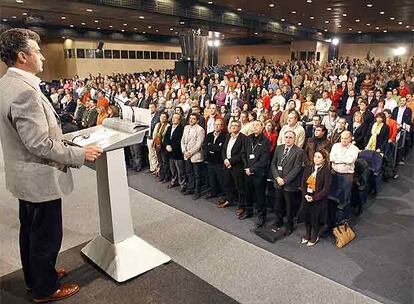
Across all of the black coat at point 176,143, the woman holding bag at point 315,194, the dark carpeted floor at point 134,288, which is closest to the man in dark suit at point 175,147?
the black coat at point 176,143

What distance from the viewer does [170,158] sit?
5035 millimetres

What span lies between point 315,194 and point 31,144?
105 inches

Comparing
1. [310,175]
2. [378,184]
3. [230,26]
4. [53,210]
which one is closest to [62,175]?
[53,210]

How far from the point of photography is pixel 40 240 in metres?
2.05

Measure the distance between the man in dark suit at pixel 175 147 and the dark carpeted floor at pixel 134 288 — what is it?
238 cm

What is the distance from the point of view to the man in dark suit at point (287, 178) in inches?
144

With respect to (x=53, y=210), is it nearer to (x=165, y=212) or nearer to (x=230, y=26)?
(x=165, y=212)

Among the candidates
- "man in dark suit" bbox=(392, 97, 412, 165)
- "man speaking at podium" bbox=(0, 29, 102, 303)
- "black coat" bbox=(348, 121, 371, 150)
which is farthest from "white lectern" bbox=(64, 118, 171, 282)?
"man in dark suit" bbox=(392, 97, 412, 165)

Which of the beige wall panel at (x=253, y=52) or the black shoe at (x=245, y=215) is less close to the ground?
the beige wall panel at (x=253, y=52)

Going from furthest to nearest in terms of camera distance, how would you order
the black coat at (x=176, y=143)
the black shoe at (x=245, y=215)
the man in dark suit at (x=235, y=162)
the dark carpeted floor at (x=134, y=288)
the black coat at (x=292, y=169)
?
1. the black coat at (x=176, y=143)
2. the man in dark suit at (x=235, y=162)
3. the black shoe at (x=245, y=215)
4. the black coat at (x=292, y=169)
5. the dark carpeted floor at (x=134, y=288)

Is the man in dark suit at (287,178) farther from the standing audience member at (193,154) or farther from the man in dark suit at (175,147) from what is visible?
the man in dark suit at (175,147)

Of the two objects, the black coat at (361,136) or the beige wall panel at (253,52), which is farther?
the beige wall panel at (253,52)

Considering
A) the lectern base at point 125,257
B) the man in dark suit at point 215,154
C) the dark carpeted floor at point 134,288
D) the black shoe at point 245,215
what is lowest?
the black shoe at point 245,215

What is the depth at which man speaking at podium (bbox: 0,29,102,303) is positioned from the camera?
71.1 inches
